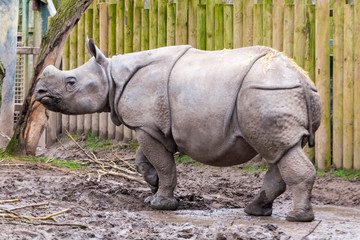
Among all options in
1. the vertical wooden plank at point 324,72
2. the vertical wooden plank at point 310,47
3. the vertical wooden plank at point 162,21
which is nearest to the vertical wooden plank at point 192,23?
the vertical wooden plank at point 162,21

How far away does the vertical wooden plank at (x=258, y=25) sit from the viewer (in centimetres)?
914

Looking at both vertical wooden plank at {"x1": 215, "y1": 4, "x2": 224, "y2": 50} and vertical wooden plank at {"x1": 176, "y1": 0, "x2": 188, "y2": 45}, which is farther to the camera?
vertical wooden plank at {"x1": 176, "y1": 0, "x2": 188, "y2": 45}

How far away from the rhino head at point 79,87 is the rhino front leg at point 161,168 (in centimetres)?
54

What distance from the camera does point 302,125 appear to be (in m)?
5.64

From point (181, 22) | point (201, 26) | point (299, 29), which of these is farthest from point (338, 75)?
point (181, 22)

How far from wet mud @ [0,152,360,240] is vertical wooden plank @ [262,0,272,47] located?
1.74 meters

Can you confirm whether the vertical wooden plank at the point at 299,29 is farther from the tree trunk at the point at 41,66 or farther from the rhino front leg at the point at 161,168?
the rhino front leg at the point at 161,168

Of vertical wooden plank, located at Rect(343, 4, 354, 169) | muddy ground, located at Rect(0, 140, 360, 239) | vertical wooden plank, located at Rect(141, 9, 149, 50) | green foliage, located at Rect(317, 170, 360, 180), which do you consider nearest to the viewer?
muddy ground, located at Rect(0, 140, 360, 239)

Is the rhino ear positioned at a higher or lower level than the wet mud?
higher

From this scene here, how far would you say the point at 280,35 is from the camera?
9.00 meters

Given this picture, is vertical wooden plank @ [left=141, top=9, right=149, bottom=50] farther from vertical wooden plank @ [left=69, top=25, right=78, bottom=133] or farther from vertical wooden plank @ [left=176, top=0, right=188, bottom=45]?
vertical wooden plank @ [left=69, top=25, right=78, bottom=133]

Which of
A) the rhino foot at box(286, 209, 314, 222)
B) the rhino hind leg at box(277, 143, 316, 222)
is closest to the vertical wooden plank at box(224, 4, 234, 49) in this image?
the rhino hind leg at box(277, 143, 316, 222)

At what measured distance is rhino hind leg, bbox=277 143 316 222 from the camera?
18.4ft

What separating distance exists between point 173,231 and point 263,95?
1354 mm
